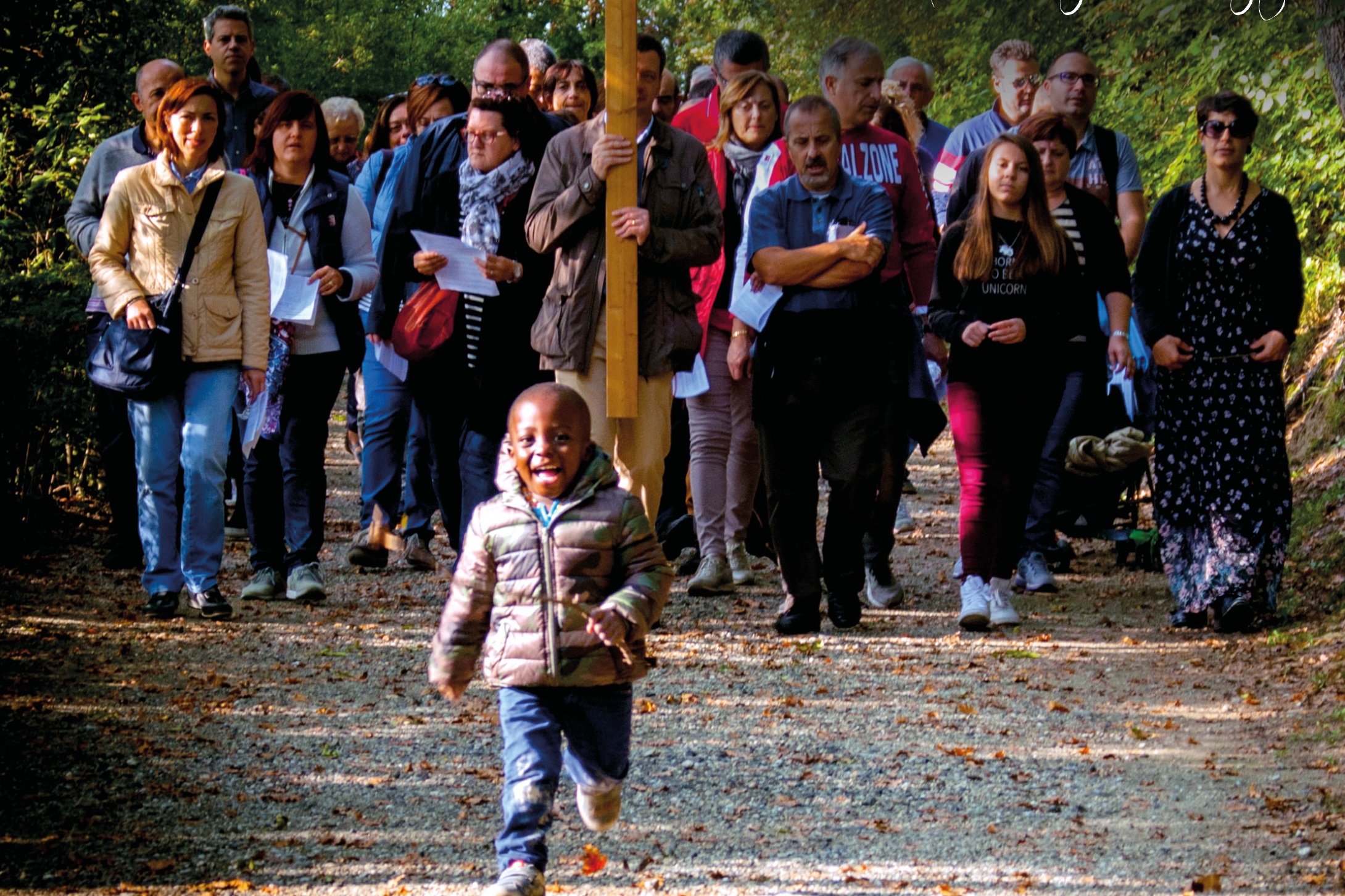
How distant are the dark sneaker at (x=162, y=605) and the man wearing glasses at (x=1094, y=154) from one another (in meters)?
5.20

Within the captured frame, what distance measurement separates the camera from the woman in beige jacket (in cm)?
778

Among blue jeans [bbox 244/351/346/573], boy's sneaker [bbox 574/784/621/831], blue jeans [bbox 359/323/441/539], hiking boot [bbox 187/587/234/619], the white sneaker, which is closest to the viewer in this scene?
boy's sneaker [bbox 574/784/621/831]

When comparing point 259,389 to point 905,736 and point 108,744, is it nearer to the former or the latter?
point 108,744

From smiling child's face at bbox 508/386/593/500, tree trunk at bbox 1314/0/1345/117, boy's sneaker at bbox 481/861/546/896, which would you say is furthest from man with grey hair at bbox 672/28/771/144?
boy's sneaker at bbox 481/861/546/896

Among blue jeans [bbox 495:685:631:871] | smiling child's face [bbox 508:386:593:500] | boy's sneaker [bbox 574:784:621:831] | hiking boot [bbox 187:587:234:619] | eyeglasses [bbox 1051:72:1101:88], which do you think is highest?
eyeglasses [bbox 1051:72:1101:88]

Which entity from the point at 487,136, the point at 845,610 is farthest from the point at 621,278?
the point at 845,610

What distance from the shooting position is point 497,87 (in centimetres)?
785

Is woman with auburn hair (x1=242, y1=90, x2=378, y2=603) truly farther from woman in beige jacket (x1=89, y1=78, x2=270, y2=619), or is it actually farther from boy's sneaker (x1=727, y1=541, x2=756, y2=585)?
boy's sneaker (x1=727, y1=541, x2=756, y2=585)

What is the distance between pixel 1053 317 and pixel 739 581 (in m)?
2.24

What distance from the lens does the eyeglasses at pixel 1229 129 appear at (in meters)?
8.25

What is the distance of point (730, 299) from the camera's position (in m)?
8.60

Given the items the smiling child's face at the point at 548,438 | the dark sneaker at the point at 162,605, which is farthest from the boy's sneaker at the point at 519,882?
the dark sneaker at the point at 162,605

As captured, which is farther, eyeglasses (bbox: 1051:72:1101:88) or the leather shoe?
eyeglasses (bbox: 1051:72:1101:88)

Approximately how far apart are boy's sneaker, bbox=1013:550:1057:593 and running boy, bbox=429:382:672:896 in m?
5.11
